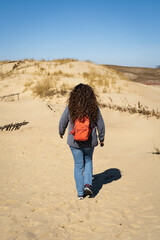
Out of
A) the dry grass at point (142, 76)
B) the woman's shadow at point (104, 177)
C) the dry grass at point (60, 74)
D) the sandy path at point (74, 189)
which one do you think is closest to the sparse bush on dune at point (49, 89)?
the dry grass at point (60, 74)

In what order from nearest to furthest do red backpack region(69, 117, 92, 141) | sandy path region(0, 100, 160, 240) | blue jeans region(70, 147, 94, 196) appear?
sandy path region(0, 100, 160, 240)
red backpack region(69, 117, 92, 141)
blue jeans region(70, 147, 94, 196)

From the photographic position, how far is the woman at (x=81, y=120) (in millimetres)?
3328

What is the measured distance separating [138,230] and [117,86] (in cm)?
1398

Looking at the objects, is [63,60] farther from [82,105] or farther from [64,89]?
[82,105]

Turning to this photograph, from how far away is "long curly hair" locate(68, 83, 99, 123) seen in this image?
3297mm

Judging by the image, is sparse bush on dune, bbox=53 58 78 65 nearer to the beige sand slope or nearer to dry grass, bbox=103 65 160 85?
Answer: dry grass, bbox=103 65 160 85

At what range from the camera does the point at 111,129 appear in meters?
9.17

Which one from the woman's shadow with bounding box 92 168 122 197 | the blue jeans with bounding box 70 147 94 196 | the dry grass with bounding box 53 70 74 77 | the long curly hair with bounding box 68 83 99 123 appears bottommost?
the woman's shadow with bounding box 92 168 122 197

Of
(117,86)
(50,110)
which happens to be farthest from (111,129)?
(117,86)

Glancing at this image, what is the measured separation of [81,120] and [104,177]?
233cm

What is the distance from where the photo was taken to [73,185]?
15.3ft

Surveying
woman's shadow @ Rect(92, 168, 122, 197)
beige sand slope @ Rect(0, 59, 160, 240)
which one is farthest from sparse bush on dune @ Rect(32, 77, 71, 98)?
woman's shadow @ Rect(92, 168, 122, 197)

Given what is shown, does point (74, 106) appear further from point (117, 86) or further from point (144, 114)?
point (117, 86)

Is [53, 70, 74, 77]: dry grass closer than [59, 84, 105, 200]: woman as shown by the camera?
No
